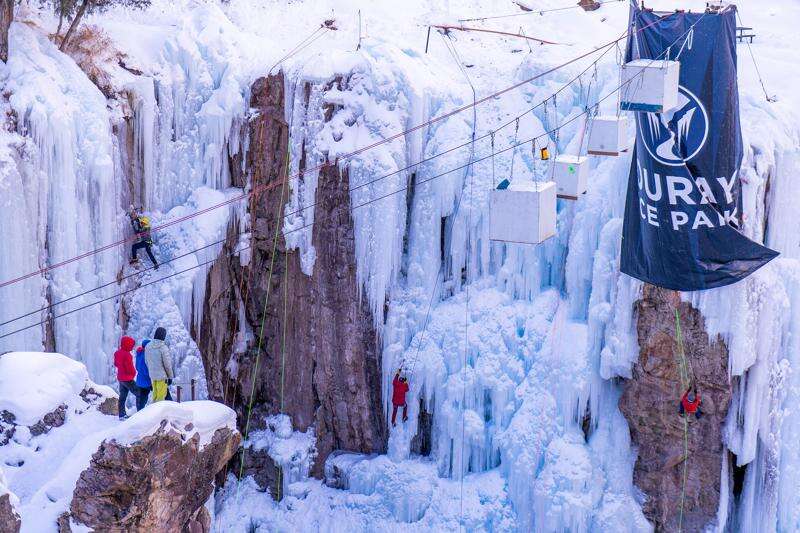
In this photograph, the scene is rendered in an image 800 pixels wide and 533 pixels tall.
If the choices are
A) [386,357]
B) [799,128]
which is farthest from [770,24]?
[386,357]

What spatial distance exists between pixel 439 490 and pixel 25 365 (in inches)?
324

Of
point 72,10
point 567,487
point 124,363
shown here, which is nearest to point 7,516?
point 124,363

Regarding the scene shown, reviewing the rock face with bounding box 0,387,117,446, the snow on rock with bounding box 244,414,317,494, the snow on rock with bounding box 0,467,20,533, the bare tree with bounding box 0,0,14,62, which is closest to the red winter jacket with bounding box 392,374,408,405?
the snow on rock with bounding box 244,414,317,494

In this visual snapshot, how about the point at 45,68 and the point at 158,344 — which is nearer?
the point at 158,344

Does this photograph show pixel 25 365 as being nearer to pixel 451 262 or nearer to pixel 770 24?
pixel 451 262

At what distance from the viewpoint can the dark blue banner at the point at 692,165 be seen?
47.1ft

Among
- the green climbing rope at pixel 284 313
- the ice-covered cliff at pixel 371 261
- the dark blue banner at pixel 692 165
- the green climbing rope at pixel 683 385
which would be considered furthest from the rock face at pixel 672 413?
the green climbing rope at pixel 284 313

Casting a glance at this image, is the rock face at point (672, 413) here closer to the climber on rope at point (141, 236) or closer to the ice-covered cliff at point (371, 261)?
the ice-covered cliff at point (371, 261)

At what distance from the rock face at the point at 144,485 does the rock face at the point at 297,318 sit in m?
7.13

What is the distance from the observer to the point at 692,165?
1470 cm

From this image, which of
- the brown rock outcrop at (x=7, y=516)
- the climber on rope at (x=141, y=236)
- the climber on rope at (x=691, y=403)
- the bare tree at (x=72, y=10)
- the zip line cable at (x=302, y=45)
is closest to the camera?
the brown rock outcrop at (x=7, y=516)

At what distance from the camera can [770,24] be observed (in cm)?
2020

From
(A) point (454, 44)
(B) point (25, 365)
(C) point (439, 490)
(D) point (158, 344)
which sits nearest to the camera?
(B) point (25, 365)

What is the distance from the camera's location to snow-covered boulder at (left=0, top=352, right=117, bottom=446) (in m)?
10.7
